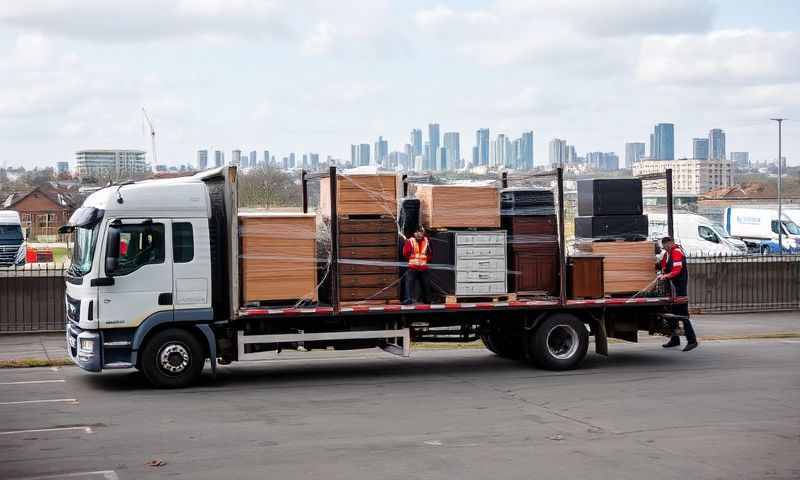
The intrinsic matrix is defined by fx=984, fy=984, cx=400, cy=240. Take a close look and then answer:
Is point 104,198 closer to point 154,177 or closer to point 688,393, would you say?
point 154,177

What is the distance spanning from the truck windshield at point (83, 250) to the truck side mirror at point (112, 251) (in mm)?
264

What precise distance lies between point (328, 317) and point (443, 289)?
1991 millimetres

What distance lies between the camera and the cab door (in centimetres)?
1422

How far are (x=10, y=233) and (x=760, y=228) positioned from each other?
39.5 metres

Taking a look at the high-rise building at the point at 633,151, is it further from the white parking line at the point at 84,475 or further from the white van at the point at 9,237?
the white parking line at the point at 84,475

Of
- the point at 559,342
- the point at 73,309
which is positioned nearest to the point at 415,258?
the point at 559,342

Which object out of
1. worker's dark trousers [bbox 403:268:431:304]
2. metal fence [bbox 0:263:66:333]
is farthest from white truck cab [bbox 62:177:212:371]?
metal fence [bbox 0:263:66:333]

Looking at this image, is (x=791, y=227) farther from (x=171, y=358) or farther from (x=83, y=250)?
(x=83, y=250)

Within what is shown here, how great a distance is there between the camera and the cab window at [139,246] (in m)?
14.3

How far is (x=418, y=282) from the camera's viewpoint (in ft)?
52.3

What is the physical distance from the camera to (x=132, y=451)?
34.2ft

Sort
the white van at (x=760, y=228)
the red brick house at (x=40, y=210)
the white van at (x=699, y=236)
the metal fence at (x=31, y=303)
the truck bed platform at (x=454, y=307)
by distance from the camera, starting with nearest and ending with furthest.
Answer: the truck bed platform at (x=454, y=307) < the metal fence at (x=31, y=303) < the white van at (x=699, y=236) < the white van at (x=760, y=228) < the red brick house at (x=40, y=210)

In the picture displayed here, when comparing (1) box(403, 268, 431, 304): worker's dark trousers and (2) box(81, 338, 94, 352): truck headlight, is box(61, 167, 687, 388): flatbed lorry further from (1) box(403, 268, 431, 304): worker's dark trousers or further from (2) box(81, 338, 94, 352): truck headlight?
(1) box(403, 268, 431, 304): worker's dark trousers

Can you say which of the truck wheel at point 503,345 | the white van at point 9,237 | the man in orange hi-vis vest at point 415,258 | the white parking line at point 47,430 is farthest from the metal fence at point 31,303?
the white van at point 9,237
